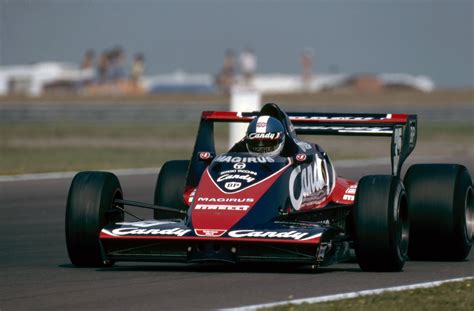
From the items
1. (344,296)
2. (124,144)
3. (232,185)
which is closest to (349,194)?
(232,185)

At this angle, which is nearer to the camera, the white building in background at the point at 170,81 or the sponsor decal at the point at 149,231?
the sponsor decal at the point at 149,231

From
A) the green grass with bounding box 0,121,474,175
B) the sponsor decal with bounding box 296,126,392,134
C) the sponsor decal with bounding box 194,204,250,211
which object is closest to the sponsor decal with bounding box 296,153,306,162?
the sponsor decal with bounding box 194,204,250,211

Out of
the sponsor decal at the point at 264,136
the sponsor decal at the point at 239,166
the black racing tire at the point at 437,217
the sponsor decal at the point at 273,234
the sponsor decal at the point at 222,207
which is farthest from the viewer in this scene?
the black racing tire at the point at 437,217

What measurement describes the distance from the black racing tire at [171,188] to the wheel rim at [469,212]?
2.81 meters

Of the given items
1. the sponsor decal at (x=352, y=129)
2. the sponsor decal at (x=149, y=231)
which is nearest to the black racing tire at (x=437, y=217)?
the sponsor decal at (x=352, y=129)

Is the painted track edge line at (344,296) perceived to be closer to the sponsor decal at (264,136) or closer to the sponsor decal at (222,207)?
the sponsor decal at (222,207)

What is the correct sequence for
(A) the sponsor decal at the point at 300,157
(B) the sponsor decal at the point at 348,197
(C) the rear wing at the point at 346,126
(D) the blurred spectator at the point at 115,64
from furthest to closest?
(D) the blurred spectator at the point at 115,64 → (B) the sponsor decal at the point at 348,197 → (C) the rear wing at the point at 346,126 → (A) the sponsor decal at the point at 300,157

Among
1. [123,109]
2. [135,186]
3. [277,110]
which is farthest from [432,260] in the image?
[123,109]

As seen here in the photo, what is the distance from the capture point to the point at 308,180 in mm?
11891

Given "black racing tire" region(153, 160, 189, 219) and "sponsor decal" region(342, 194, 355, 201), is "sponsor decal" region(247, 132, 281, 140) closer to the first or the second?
"sponsor decal" region(342, 194, 355, 201)

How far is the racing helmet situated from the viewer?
11.9 meters

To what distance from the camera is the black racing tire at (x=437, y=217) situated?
12016 mm

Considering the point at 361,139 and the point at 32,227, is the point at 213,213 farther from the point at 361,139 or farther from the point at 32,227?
the point at 361,139

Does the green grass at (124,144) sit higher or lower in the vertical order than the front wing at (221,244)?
lower
